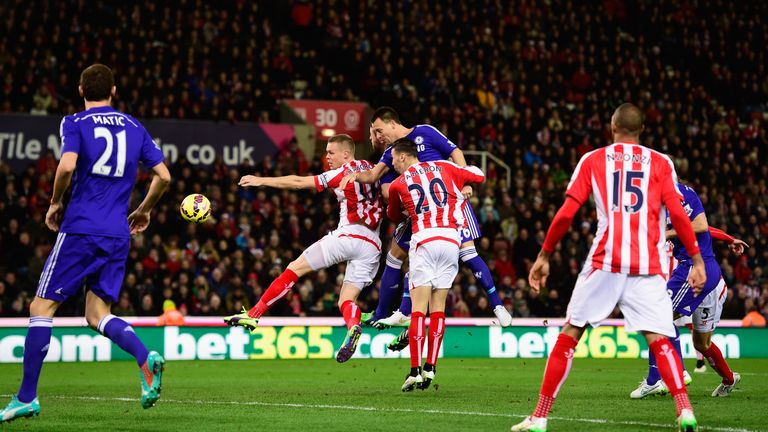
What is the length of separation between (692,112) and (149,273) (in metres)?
16.6

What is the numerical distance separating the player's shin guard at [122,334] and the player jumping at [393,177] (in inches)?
155

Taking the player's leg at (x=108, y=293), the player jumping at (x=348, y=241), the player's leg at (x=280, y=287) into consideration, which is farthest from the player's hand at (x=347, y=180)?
the player's leg at (x=108, y=293)

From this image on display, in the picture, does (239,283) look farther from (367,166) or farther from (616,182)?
(616,182)

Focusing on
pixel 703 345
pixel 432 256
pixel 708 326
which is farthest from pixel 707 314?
pixel 432 256

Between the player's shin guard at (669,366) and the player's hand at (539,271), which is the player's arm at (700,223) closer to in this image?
the player's shin guard at (669,366)

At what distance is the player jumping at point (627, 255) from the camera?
6848 mm

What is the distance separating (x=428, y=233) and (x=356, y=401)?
1762mm

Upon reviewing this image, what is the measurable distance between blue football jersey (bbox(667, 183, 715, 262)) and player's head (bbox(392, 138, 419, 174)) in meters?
2.50

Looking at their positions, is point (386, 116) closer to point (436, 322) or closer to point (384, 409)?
point (436, 322)

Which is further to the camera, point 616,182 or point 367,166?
point 367,166

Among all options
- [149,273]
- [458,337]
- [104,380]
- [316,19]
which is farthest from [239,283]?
[316,19]

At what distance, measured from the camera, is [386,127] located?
36.8ft

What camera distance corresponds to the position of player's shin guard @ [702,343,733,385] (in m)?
10.2

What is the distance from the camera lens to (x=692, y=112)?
28.9m
